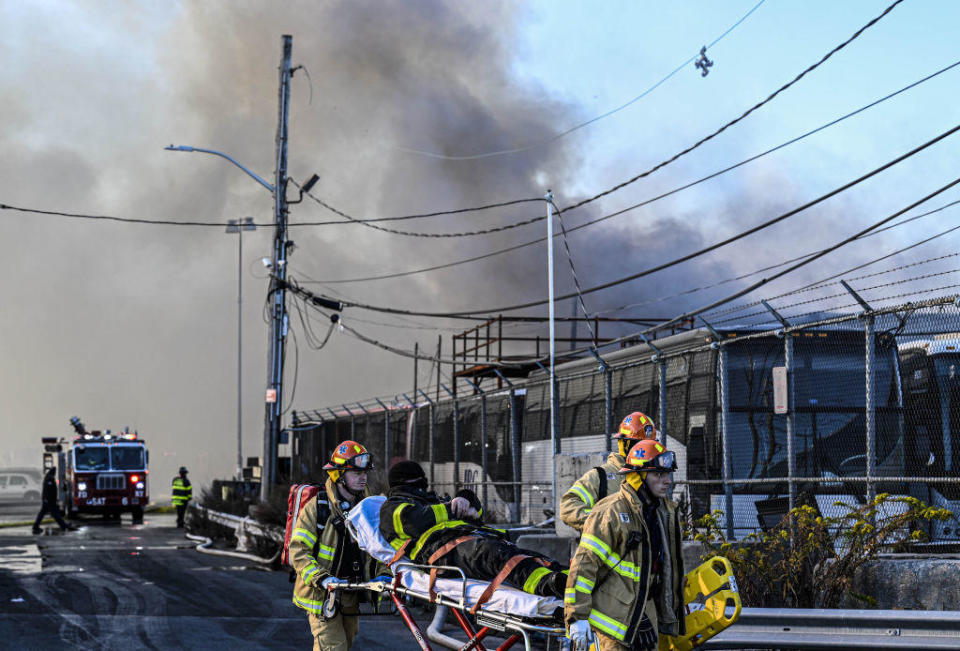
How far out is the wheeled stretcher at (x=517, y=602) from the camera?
559cm

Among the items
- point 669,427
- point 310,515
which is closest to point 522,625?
point 310,515

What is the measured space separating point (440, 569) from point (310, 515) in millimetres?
1229

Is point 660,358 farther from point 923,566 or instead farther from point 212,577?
point 212,577

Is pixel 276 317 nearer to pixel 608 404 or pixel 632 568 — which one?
pixel 608 404

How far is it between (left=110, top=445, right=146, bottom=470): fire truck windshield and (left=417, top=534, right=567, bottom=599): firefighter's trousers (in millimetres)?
31707

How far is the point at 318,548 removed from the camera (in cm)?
719

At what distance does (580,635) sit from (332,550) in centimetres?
239

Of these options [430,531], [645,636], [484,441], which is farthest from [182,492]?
[645,636]

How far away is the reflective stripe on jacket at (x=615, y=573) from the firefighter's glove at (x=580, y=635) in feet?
0.17

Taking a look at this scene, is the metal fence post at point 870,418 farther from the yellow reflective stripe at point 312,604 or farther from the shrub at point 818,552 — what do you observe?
the yellow reflective stripe at point 312,604

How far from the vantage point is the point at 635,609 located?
5.45 m

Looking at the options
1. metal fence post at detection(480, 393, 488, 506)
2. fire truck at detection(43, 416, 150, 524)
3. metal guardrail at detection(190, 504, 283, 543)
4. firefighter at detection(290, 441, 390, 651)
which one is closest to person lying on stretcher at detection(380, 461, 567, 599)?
firefighter at detection(290, 441, 390, 651)

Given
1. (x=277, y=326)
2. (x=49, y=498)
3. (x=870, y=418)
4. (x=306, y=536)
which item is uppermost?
(x=277, y=326)

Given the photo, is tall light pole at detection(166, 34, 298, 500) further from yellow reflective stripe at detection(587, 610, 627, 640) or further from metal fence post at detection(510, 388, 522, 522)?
yellow reflective stripe at detection(587, 610, 627, 640)
